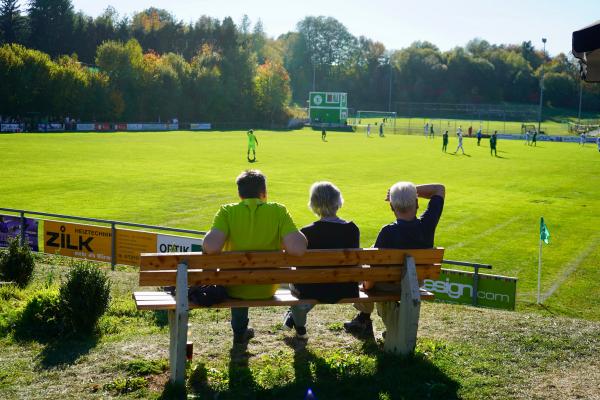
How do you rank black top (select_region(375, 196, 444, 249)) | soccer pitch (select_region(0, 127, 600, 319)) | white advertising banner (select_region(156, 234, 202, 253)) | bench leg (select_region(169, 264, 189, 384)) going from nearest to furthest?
bench leg (select_region(169, 264, 189, 384))
black top (select_region(375, 196, 444, 249))
white advertising banner (select_region(156, 234, 202, 253))
soccer pitch (select_region(0, 127, 600, 319))

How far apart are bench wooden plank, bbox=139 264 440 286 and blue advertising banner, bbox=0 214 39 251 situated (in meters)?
11.9

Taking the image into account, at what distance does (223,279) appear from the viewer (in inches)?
234

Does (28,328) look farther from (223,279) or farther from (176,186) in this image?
(176,186)

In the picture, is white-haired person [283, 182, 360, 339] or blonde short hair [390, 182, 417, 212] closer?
white-haired person [283, 182, 360, 339]

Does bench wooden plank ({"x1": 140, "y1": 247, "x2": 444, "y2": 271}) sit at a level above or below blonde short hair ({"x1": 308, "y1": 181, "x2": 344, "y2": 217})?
below

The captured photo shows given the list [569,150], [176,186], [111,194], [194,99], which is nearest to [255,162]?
[176,186]

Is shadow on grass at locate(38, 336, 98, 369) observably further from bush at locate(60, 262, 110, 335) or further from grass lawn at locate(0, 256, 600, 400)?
bush at locate(60, 262, 110, 335)

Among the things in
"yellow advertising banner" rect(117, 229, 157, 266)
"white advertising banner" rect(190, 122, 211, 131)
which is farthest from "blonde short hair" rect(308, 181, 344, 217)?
"white advertising banner" rect(190, 122, 211, 131)

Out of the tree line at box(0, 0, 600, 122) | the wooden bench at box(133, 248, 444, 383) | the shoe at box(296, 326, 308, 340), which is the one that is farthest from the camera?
the tree line at box(0, 0, 600, 122)

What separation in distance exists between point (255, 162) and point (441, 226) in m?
20.1

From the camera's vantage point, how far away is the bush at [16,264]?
35.9ft

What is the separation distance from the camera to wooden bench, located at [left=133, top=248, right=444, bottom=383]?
576 centimetres

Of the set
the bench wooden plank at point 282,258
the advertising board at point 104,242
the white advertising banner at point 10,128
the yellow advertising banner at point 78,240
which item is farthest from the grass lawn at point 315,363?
the white advertising banner at point 10,128

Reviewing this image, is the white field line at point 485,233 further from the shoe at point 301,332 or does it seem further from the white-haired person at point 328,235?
the white-haired person at point 328,235
